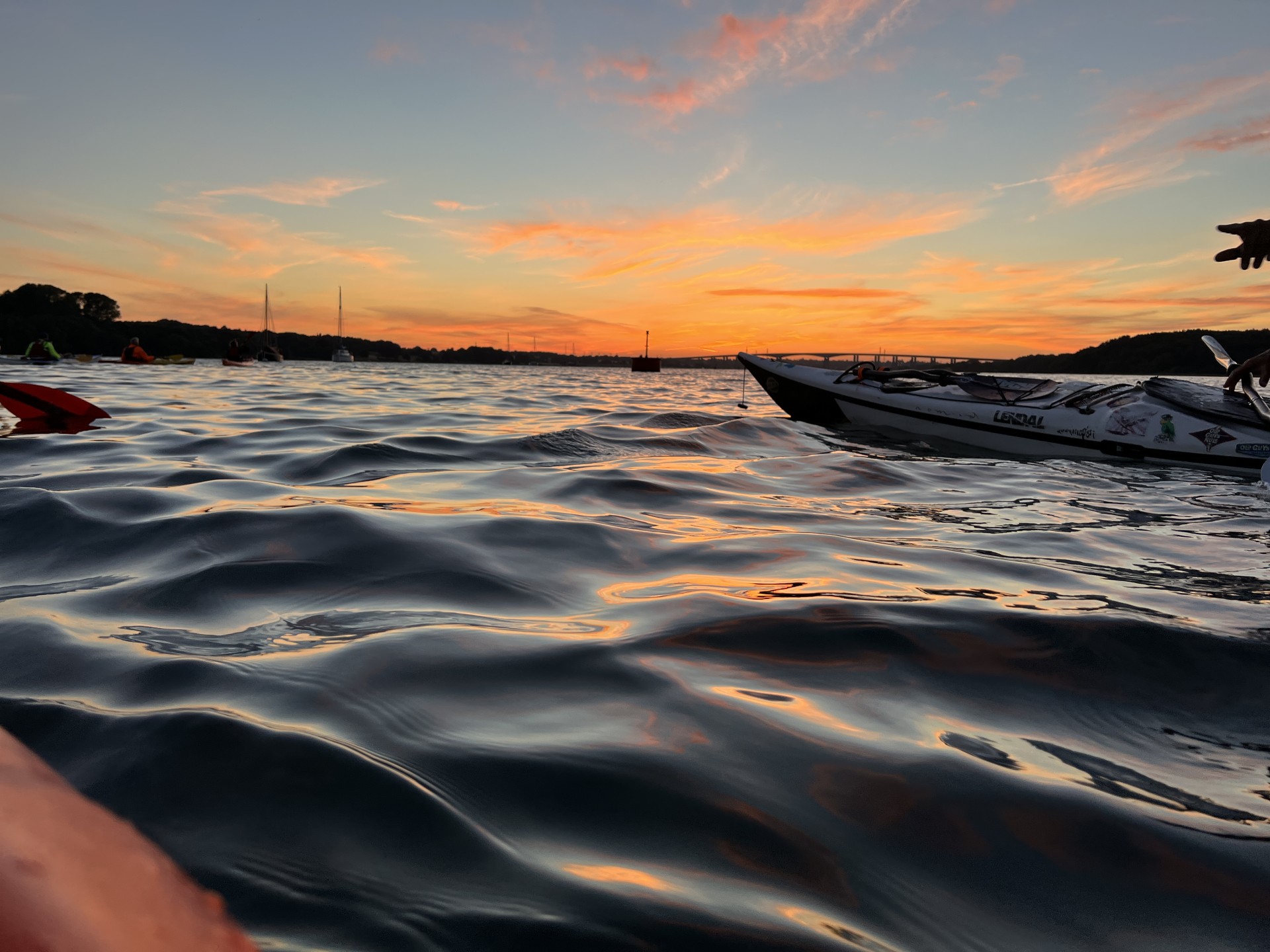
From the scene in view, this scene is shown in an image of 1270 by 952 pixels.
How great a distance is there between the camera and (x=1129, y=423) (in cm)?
1026

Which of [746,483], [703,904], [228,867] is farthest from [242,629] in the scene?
[746,483]

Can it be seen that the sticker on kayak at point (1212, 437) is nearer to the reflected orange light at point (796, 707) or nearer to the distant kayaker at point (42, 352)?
the reflected orange light at point (796, 707)

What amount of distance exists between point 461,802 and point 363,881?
0.88 feet

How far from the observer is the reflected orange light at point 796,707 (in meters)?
1.92

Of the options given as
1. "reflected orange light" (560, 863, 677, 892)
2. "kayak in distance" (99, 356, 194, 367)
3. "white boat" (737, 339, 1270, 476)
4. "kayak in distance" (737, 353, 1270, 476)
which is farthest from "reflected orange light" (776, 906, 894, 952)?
"kayak in distance" (99, 356, 194, 367)

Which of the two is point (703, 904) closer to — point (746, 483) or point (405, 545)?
point (405, 545)

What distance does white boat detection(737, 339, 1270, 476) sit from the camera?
9.44 metres

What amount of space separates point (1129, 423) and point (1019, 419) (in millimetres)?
1475

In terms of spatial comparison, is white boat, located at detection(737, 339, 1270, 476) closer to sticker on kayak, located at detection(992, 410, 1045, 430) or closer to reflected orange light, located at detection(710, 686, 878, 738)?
sticker on kayak, located at detection(992, 410, 1045, 430)

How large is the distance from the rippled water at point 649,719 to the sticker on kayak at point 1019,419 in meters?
6.75

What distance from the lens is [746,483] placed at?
22.9ft

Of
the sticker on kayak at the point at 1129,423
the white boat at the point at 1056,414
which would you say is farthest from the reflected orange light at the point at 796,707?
the sticker on kayak at the point at 1129,423

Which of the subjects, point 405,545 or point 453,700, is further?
point 405,545

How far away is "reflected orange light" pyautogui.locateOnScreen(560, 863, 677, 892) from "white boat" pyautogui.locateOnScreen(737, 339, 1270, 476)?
334 inches
